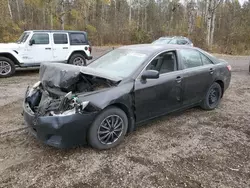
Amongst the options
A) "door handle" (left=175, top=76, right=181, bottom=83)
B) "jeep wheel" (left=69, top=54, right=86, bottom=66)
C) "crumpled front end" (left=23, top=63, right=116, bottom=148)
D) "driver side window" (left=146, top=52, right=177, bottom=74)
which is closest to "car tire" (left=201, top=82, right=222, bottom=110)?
"door handle" (left=175, top=76, right=181, bottom=83)

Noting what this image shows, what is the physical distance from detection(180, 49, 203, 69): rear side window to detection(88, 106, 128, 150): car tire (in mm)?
1776

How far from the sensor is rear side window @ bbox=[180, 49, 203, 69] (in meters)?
4.45

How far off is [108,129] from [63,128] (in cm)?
71

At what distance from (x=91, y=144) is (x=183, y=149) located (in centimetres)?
141

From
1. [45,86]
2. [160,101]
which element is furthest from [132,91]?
[45,86]

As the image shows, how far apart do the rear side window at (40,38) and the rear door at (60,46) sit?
299 millimetres

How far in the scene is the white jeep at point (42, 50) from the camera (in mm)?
8624

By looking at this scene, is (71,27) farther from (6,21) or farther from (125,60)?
(125,60)

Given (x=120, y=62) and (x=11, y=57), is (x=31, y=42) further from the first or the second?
(x=120, y=62)

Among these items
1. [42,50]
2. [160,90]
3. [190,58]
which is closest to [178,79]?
[160,90]

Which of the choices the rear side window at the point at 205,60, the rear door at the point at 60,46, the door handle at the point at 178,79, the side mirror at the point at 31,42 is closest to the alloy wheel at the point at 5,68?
the side mirror at the point at 31,42

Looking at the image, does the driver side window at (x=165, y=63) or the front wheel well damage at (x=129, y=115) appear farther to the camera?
the driver side window at (x=165, y=63)

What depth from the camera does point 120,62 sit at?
414cm

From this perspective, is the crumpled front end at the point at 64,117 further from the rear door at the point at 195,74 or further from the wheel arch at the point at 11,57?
the wheel arch at the point at 11,57
